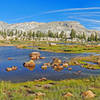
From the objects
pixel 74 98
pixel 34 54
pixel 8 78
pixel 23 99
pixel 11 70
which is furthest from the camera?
pixel 34 54

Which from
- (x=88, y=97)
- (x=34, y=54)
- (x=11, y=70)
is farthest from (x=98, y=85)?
(x=34, y=54)

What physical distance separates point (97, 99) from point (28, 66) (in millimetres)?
25029

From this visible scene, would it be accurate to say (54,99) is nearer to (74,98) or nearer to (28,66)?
(74,98)

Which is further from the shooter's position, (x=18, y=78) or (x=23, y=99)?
(x=18, y=78)

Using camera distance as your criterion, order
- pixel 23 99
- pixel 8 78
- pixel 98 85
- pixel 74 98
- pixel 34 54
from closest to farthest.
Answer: pixel 23 99, pixel 74 98, pixel 98 85, pixel 8 78, pixel 34 54

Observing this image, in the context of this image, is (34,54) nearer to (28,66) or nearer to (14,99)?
(28,66)

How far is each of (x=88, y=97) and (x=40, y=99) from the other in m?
4.74

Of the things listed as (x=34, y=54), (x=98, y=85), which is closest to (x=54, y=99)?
(x=98, y=85)

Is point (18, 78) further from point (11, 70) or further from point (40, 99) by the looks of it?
point (40, 99)

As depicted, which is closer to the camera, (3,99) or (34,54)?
(3,99)

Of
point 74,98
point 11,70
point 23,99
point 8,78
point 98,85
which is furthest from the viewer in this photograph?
point 11,70

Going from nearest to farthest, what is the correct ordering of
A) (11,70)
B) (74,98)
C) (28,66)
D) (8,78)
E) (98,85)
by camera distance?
(74,98) → (98,85) → (8,78) → (11,70) → (28,66)

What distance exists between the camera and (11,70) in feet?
104

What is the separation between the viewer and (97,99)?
13.7 metres
